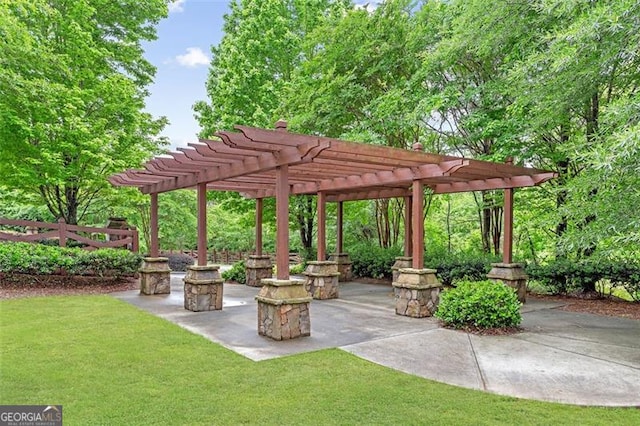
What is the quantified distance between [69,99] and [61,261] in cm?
400

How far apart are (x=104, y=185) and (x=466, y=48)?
997cm

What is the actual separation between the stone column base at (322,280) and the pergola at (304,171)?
0.28 m

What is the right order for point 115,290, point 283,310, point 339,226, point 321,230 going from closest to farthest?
point 283,310
point 321,230
point 115,290
point 339,226

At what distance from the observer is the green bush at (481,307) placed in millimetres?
6012

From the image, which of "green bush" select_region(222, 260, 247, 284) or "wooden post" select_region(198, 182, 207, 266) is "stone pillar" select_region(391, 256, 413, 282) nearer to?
"green bush" select_region(222, 260, 247, 284)

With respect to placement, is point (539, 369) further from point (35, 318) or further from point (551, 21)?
point (35, 318)

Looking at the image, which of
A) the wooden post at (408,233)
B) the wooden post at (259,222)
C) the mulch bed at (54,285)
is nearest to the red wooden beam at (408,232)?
the wooden post at (408,233)

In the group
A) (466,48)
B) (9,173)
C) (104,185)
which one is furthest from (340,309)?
(9,173)

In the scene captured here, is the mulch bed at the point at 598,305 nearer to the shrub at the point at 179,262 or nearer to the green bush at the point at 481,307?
the green bush at the point at 481,307

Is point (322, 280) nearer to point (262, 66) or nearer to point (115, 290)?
point (115, 290)

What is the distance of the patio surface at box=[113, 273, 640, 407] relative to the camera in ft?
12.8

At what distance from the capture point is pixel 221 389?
12.2 feet

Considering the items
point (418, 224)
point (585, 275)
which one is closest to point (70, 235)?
point (418, 224)

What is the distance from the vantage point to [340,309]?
25.7ft
